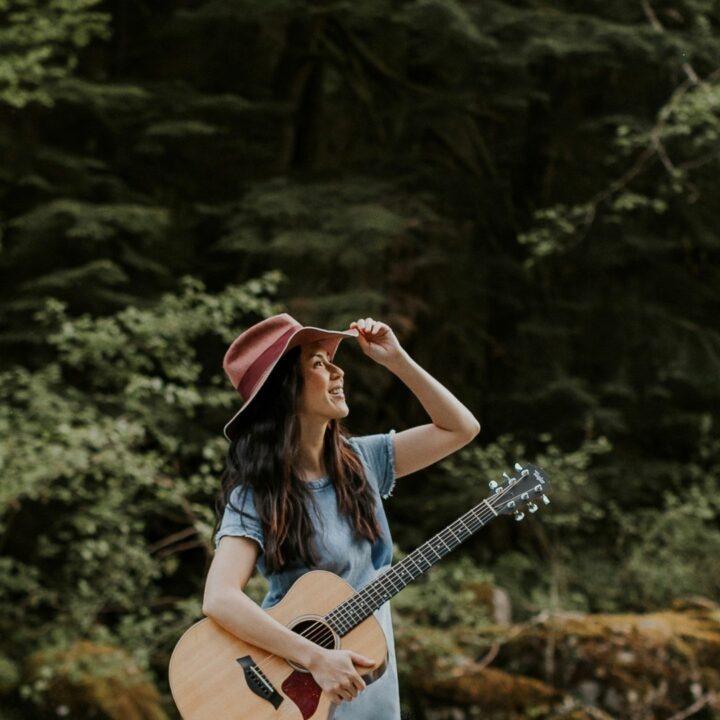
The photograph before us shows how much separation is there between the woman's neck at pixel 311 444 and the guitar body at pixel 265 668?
0.27 metres

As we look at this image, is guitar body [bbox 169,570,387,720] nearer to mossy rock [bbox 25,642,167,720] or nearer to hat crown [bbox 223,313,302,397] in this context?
hat crown [bbox 223,313,302,397]

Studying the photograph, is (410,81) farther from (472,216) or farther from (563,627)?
(563,627)

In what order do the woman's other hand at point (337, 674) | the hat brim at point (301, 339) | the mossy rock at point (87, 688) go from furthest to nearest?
the mossy rock at point (87, 688), the hat brim at point (301, 339), the woman's other hand at point (337, 674)

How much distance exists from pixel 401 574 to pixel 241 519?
0.36 m

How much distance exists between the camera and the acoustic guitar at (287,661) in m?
2.58

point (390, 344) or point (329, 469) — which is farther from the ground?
point (390, 344)

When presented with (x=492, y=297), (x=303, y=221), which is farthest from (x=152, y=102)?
(x=492, y=297)

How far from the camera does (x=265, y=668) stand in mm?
2604

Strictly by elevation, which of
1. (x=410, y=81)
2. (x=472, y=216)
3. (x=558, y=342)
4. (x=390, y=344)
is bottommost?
(x=558, y=342)

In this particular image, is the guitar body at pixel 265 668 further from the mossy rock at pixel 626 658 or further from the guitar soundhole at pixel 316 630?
the mossy rock at pixel 626 658

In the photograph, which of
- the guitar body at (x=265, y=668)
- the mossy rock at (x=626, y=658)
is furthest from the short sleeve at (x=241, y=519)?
the mossy rock at (x=626, y=658)

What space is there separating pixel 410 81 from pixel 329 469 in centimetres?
800

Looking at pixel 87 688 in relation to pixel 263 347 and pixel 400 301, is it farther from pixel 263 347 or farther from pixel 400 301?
pixel 263 347

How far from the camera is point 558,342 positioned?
1059 centimetres
